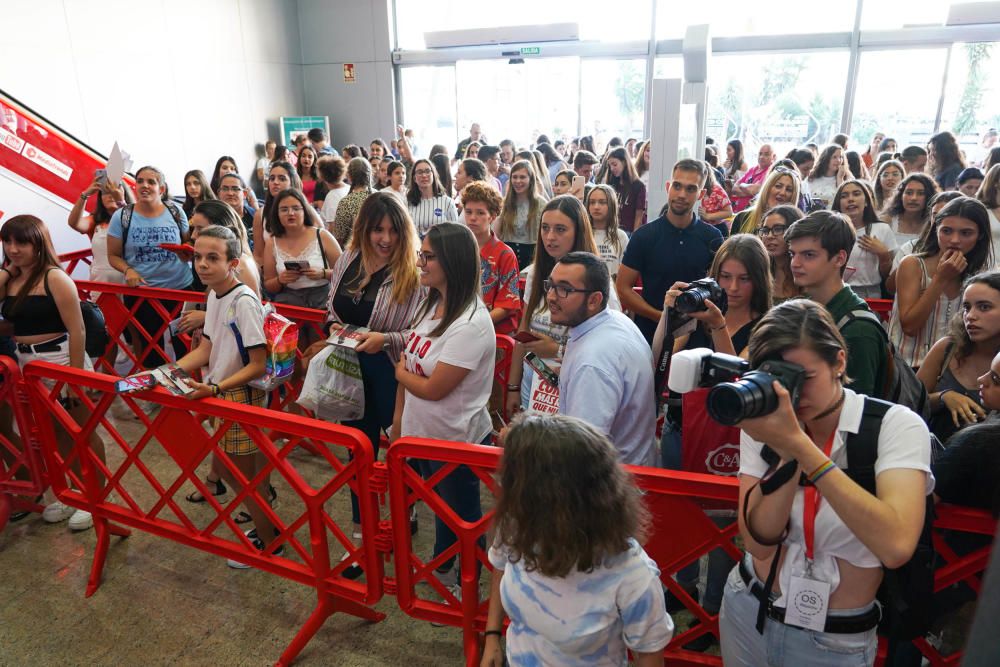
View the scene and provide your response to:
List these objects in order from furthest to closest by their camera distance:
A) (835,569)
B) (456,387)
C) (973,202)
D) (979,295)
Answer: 1. (973,202)
2. (456,387)
3. (979,295)
4. (835,569)

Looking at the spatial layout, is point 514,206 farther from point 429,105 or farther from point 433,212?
point 429,105

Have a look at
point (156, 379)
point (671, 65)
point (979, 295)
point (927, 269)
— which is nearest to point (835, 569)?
point (979, 295)

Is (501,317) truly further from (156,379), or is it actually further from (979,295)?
(979,295)

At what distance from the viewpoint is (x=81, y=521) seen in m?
3.76

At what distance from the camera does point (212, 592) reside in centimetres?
322

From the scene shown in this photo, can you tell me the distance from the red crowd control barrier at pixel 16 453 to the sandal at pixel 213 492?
75 cm

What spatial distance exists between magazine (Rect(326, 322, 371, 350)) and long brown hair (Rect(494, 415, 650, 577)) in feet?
5.28

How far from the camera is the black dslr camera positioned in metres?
1.33

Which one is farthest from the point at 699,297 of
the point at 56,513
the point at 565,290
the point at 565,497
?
the point at 56,513

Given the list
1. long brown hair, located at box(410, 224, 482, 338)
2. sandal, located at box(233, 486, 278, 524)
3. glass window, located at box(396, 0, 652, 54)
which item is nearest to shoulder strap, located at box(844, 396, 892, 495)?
long brown hair, located at box(410, 224, 482, 338)

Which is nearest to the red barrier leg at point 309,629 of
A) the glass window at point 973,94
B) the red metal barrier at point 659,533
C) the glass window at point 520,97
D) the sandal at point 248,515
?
the red metal barrier at point 659,533

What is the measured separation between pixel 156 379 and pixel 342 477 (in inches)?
40.9

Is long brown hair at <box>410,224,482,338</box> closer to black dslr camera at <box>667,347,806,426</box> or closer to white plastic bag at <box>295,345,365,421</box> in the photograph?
white plastic bag at <box>295,345,365,421</box>

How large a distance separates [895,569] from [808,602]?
225mm
